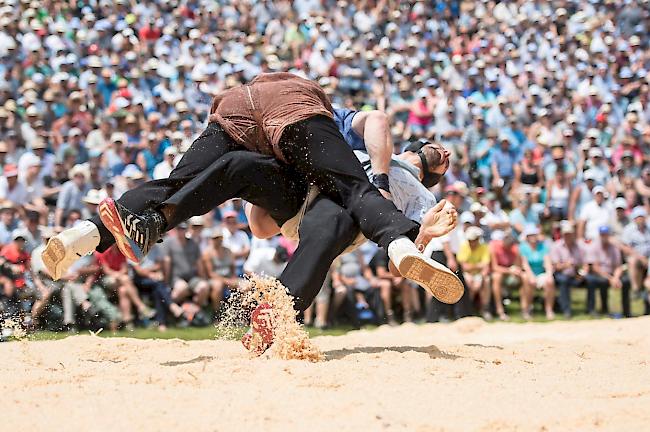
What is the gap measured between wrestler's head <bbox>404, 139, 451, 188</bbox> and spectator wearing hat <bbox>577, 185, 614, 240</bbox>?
6.69 metres

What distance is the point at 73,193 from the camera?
1071cm

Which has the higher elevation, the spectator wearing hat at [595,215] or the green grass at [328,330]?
the spectator wearing hat at [595,215]

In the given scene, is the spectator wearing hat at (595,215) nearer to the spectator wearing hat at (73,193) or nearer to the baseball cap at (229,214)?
the baseball cap at (229,214)

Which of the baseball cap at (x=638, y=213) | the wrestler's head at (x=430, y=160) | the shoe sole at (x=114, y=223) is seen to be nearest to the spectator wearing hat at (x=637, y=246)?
the baseball cap at (x=638, y=213)

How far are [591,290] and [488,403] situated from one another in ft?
26.6

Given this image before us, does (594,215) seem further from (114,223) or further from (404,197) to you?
(114,223)

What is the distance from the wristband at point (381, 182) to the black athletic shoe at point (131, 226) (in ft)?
4.07

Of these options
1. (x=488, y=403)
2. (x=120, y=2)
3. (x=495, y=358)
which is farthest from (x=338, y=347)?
(x=120, y=2)

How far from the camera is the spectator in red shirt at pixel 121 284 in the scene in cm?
995

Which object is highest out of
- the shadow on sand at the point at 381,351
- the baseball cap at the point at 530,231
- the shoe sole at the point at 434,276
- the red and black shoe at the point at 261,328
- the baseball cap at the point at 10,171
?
the baseball cap at the point at 10,171

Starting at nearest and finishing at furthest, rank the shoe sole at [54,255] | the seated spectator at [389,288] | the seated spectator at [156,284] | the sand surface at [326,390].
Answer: the sand surface at [326,390] < the shoe sole at [54,255] < the seated spectator at [156,284] < the seated spectator at [389,288]

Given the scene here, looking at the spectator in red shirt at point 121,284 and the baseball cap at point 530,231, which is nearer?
the spectator in red shirt at point 121,284

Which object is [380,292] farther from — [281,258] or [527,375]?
[527,375]

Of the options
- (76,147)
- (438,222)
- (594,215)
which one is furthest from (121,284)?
(594,215)
